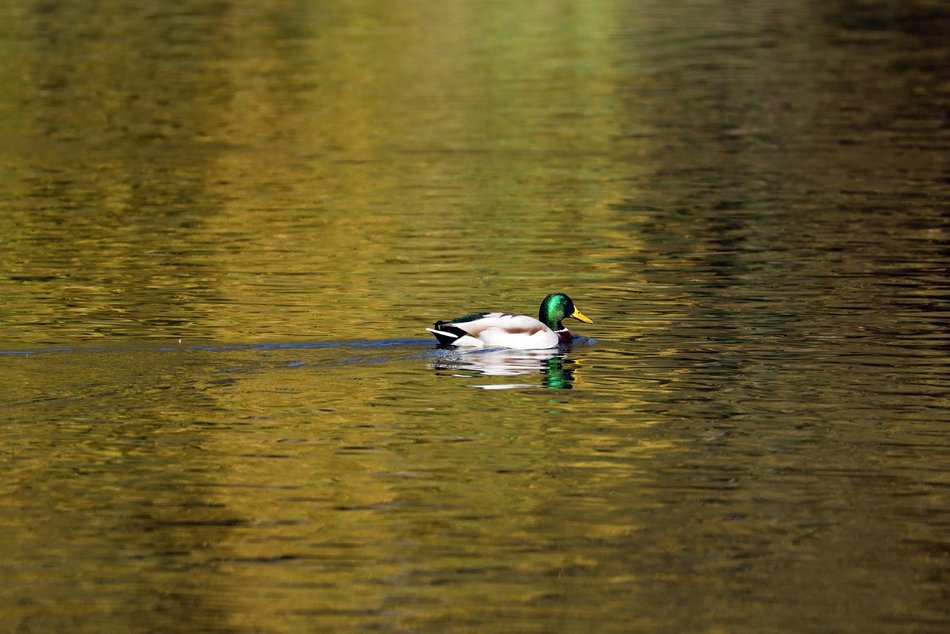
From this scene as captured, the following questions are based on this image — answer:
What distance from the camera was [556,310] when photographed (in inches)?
791

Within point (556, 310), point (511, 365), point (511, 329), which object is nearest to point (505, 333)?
point (511, 329)

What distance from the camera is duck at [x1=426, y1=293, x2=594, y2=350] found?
19266 millimetres

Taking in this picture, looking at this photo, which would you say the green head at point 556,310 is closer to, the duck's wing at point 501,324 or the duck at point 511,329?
the duck at point 511,329

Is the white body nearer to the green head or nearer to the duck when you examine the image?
the duck

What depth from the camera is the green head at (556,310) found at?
20047 millimetres

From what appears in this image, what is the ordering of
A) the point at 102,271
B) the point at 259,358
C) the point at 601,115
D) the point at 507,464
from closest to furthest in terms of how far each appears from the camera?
the point at 507,464, the point at 259,358, the point at 102,271, the point at 601,115

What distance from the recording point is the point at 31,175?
115 feet

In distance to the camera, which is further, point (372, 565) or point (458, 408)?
point (458, 408)

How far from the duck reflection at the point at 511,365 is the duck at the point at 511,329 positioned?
0.09 meters

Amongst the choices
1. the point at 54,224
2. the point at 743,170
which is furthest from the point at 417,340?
the point at 743,170

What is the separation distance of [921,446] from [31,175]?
2226 centimetres

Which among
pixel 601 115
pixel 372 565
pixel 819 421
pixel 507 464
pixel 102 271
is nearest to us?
pixel 372 565

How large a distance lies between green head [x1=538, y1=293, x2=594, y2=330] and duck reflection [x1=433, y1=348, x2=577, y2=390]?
372mm

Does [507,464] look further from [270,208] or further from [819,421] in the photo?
[270,208]
